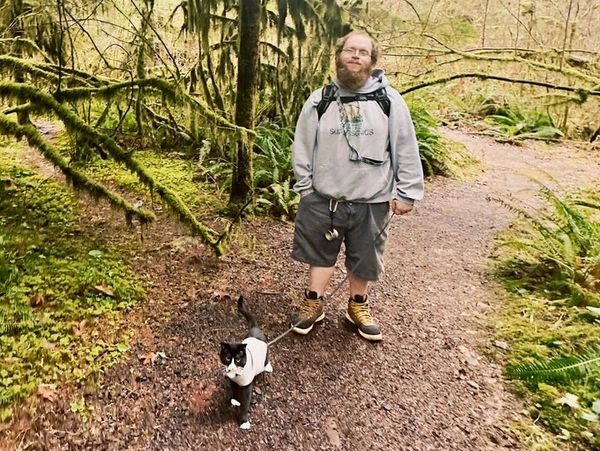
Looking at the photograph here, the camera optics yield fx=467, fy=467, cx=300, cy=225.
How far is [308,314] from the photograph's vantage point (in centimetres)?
371

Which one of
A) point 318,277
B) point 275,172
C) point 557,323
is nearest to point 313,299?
point 318,277

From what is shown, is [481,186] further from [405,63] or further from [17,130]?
[17,130]

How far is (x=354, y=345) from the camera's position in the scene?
3.63 metres

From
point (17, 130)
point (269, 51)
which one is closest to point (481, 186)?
point (269, 51)

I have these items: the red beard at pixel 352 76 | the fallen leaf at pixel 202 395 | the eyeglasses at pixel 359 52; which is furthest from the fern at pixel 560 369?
the eyeglasses at pixel 359 52

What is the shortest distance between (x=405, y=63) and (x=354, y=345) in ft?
25.2

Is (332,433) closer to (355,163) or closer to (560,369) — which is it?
(560,369)

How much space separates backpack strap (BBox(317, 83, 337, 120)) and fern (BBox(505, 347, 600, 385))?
2230 mm

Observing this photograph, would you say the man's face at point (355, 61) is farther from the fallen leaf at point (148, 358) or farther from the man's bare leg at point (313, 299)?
the fallen leaf at point (148, 358)

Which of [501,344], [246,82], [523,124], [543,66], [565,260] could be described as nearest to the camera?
[501,344]

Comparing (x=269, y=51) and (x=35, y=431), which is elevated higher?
(x=269, y=51)

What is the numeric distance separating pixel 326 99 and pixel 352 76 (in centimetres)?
25

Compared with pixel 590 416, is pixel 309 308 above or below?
above

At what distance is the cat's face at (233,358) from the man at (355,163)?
1.18m
